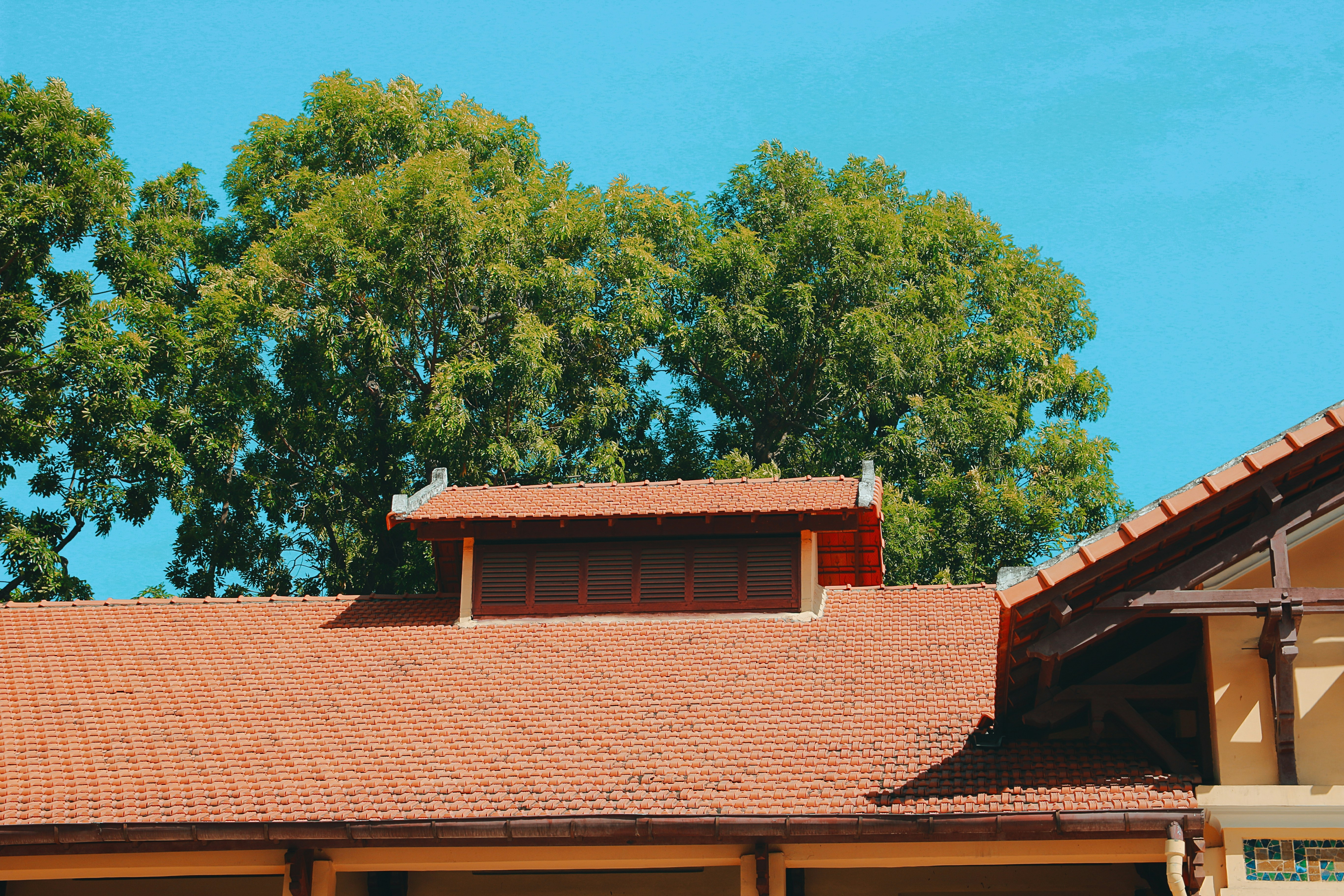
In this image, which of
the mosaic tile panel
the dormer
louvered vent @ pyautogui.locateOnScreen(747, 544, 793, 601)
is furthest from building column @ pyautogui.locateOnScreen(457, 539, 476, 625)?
the mosaic tile panel

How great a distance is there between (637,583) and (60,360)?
44.2ft

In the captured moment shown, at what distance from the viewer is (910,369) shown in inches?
1016

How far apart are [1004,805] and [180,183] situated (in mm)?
25957

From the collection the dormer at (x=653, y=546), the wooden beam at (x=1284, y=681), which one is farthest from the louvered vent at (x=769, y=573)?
the wooden beam at (x=1284, y=681)

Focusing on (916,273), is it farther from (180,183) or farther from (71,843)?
(71,843)

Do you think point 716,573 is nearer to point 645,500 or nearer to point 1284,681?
point 645,500

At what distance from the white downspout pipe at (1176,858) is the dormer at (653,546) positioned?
5841 millimetres

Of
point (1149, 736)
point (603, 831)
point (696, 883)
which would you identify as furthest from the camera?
point (696, 883)

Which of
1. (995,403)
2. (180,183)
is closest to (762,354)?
(995,403)

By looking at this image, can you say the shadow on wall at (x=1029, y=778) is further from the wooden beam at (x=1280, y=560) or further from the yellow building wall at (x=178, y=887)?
the yellow building wall at (x=178, y=887)

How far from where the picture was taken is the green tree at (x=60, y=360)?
23.1m

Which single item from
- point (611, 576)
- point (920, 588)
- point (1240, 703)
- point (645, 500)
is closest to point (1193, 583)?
point (1240, 703)

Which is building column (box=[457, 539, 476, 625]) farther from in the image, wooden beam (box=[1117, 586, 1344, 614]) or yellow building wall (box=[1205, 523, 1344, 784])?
yellow building wall (box=[1205, 523, 1344, 784])

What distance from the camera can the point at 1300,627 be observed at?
341 inches
